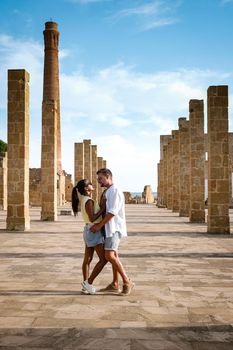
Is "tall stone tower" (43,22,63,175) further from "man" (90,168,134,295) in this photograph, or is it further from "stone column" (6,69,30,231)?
"man" (90,168,134,295)

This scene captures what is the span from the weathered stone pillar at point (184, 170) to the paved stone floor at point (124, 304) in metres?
11.5

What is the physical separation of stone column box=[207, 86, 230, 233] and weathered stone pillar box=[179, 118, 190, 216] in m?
7.28

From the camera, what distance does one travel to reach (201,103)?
1616 centimetres

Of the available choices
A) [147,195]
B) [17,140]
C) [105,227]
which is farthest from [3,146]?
[105,227]

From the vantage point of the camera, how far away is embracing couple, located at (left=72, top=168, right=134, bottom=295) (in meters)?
4.66

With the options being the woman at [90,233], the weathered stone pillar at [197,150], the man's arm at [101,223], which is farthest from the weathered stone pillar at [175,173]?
the man's arm at [101,223]

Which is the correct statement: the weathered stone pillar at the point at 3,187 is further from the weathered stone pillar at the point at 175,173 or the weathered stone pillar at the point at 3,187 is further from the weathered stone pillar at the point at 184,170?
the weathered stone pillar at the point at 184,170

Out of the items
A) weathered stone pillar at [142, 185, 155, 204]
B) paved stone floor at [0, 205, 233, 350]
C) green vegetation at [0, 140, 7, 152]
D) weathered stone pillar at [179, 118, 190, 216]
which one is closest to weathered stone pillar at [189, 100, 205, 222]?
weathered stone pillar at [179, 118, 190, 216]

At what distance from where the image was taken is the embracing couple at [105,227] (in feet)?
15.3

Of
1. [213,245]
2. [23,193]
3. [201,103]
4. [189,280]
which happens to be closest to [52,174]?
[23,193]

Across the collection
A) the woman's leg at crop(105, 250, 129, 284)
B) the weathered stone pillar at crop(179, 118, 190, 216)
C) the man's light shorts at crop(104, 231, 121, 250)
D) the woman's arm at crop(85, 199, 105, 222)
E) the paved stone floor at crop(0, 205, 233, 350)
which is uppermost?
the weathered stone pillar at crop(179, 118, 190, 216)

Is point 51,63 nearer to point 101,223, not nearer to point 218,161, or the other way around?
point 218,161

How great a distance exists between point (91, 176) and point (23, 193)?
21.7 m

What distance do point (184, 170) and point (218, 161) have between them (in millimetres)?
8111
